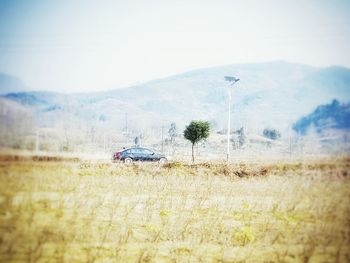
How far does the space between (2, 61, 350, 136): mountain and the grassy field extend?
767mm

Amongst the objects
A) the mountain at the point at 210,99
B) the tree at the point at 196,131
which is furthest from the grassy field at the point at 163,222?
the tree at the point at 196,131

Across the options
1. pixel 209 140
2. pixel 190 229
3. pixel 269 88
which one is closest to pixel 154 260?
pixel 190 229

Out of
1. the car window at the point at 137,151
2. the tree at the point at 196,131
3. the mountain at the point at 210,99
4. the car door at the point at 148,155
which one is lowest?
the car door at the point at 148,155

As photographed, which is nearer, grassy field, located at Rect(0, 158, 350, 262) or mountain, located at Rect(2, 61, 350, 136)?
grassy field, located at Rect(0, 158, 350, 262)

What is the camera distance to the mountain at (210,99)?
14.7 ft

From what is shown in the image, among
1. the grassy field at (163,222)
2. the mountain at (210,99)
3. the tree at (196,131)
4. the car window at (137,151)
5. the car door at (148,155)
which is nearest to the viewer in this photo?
the grassy field at (163,222)

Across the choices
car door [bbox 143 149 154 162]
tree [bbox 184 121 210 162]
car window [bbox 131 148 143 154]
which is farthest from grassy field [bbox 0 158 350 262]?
tree [bbox 184 121 210 162]

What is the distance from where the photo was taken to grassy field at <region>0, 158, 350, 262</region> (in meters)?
3.01

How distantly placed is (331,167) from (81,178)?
3306mm

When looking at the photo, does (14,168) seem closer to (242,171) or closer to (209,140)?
(242,171)

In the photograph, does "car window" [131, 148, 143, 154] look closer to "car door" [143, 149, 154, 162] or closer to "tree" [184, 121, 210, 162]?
"car door" [143, 149, 154, 162]

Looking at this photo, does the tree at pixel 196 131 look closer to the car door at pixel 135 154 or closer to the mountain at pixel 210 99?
the mountain at pixel 210 99

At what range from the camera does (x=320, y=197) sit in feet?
13.5

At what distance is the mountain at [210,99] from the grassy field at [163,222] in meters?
0.77
